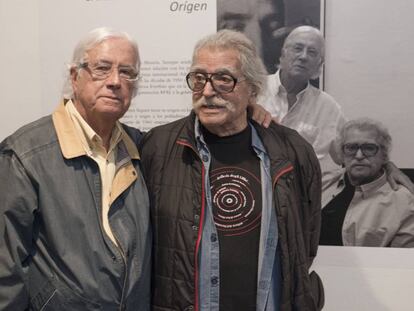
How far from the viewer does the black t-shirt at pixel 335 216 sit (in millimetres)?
1827

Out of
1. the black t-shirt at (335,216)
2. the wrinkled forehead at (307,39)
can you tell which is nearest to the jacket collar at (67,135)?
the wrinkled forehead at (307,39)

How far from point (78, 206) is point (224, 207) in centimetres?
42

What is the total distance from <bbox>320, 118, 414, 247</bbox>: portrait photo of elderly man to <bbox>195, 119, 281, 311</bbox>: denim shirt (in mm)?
576

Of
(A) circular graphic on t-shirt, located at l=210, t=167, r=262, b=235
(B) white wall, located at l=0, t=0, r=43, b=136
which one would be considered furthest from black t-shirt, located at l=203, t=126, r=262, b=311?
(B) white wall, located at l=0, t=0, r=43, b=136

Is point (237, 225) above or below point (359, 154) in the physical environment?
below

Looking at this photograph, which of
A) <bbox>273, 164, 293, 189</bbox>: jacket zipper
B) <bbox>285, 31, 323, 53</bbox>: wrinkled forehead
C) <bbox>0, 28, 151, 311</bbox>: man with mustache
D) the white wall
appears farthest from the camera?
the white wall

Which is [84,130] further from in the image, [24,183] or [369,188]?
[369,188]

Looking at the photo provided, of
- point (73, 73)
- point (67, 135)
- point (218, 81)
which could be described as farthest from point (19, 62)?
point (218, 81)

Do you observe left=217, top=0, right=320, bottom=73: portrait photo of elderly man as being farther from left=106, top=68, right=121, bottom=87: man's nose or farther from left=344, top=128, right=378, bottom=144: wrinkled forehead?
left=106, top=68, right=121, bottom=87: man's nose

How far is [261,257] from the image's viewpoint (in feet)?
4.31

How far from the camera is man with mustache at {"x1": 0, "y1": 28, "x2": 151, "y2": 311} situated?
43.8 inches

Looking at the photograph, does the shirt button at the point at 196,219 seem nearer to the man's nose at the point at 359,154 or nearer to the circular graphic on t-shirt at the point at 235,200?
the circular graphic on t-shirt at the point at 235,200

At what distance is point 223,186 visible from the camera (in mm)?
1342

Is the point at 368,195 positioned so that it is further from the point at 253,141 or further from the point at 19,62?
the point at 19,62
